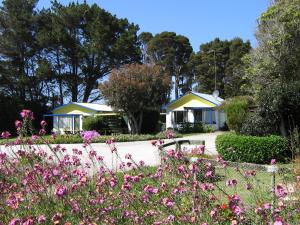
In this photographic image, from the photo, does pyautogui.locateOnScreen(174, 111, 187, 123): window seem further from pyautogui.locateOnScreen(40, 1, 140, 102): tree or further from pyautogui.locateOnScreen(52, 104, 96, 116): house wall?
pyautogui.locateOnScreen(40, 1, 140, 102): tree

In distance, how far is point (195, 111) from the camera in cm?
4400

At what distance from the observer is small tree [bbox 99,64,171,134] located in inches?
1400

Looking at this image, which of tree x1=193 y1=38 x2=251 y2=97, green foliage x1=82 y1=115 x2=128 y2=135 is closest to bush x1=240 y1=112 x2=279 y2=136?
green foliage x1=82 y1=115 x2=128 y2=135

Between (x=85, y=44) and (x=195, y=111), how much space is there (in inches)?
669

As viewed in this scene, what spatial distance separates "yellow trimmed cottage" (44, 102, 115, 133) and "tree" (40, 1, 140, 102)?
9035mm

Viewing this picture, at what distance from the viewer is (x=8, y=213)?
A: 402 centimetres

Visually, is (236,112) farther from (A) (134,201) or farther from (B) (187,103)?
(B) (187,103)

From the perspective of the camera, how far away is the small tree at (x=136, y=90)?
35.6m

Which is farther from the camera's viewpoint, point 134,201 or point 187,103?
point 187,103

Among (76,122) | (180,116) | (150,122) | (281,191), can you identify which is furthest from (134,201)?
(76,122)

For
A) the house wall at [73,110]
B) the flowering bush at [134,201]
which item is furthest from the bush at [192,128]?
the flowering bush at [134,201]

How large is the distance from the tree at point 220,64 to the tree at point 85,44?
1178 cm

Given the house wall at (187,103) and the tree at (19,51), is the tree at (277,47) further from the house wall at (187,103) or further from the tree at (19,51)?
the tree at (19,51)

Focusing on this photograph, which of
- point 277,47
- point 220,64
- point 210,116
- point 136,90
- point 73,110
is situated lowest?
point 210,116
